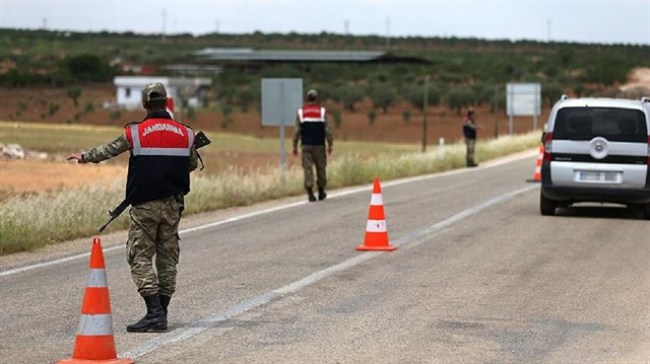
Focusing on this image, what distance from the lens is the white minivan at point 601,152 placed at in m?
20.9

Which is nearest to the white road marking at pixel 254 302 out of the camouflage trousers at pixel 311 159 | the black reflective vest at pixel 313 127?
the camouflage trousers at pixel 311 159

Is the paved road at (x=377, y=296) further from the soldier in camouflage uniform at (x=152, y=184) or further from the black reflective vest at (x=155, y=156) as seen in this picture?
the black reflective vest at (x=155, y=156)

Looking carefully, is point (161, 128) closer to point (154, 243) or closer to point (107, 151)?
point (107, 151)

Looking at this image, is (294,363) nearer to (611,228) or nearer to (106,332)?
(106,332)

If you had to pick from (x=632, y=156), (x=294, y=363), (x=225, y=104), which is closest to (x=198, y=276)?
(x=294, y=363)

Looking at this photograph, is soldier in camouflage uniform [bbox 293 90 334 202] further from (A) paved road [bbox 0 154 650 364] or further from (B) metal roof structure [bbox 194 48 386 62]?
(B) metal roof structure [bbox 194 48 386 62]

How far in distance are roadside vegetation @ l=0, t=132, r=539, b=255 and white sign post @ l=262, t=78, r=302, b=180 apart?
3.73 feet

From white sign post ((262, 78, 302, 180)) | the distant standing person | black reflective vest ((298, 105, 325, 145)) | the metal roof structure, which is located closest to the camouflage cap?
black reflective vest ((298, 105, 325, 145))

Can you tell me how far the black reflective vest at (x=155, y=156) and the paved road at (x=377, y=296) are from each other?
41.1 inches

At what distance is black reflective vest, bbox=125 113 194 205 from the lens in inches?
402

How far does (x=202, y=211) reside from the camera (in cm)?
2322

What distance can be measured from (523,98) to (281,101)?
5490 cm

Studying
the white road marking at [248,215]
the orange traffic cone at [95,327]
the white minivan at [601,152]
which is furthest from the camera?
the white minivan at [601,152]

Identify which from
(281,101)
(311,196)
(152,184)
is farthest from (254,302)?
(281,101)
